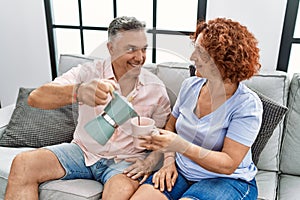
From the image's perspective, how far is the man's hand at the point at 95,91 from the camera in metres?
0.83

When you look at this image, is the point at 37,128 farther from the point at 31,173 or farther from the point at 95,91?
the point at 95,91

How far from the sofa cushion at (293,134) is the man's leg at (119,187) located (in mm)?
835

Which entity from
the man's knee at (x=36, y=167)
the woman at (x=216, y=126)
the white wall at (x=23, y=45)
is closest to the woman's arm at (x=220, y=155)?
the woman at (x=216, y=126)

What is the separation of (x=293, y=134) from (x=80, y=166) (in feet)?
3.55

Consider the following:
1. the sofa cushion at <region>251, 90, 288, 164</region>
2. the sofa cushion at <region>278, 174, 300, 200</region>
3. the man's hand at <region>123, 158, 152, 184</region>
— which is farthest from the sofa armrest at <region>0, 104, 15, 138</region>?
the sofa cushion at <region>278, 174, 300, 200</region>

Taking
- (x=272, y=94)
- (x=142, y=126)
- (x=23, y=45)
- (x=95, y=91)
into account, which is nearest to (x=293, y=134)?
(x=272, y=94)

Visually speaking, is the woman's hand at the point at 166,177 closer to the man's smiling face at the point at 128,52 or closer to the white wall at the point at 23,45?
the man's smiling face at the point at 128,52

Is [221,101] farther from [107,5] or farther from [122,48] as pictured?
[107,5]

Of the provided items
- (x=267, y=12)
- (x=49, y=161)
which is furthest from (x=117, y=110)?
(x=267, y=12)

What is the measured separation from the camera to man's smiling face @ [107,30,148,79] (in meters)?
0.87

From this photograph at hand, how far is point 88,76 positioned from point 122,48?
0.17 metres

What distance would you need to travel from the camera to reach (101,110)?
87 cm

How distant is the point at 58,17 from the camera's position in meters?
2.47

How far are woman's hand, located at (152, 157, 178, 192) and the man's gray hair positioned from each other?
0.59 m
